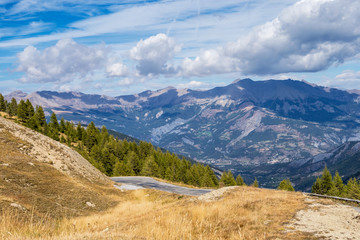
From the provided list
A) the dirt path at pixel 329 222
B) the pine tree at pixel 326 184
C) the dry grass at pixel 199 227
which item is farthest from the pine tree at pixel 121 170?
the dirt path at pixel 329 222

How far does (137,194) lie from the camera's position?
34.5 m

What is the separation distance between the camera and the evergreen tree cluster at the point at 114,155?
3135 inches

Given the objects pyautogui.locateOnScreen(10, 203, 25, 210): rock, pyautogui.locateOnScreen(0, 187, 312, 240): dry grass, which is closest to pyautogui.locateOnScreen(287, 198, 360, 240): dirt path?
pyautogui.locateOnScreen(0, 187, 312, 240): dry grass

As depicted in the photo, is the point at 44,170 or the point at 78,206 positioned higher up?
the point at 44,170

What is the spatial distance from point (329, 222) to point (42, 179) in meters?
26.5

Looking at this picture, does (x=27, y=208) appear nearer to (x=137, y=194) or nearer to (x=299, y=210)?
(x=299, y=210)

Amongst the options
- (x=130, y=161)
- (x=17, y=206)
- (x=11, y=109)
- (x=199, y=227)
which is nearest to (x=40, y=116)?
(x=11, y=109)

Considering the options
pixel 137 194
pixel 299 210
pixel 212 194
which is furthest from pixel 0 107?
pixel 299 210

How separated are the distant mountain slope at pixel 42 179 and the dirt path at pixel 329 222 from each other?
563 inches

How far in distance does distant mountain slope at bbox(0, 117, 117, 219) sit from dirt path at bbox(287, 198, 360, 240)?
1431 centimetres

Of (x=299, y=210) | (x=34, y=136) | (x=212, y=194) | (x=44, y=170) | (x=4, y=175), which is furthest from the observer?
(x=34, y=136)

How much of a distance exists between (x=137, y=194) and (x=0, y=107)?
311ft

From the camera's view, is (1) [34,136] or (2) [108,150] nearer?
(1) [34,136]

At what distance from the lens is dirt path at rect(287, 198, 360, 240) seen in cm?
796
